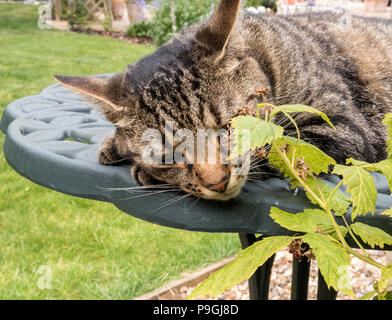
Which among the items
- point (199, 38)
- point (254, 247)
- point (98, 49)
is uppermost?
point (199, 38)

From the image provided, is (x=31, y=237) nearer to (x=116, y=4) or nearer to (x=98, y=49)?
(x=98, y=49)

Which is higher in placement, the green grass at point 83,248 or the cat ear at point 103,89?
the cat ear at point 103,89

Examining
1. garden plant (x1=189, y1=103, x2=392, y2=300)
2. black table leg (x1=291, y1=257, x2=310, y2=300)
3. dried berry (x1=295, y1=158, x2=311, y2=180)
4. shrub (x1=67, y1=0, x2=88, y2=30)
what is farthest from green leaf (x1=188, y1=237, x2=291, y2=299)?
shrub (x1=67, y1=0, x2=88, y2=30)

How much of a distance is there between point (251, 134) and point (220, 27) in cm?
65

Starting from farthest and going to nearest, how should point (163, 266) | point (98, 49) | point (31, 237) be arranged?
1. point (98, 49)
2. point (31, 237)
3. point (163, 266)

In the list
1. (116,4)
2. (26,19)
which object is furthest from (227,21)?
(116,4)

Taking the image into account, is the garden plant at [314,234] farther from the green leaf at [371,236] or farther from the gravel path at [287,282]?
the gravel path at [287,282]

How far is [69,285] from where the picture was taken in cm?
224

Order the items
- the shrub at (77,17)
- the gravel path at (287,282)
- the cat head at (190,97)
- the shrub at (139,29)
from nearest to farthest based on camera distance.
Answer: the cat head at (190,97) < the gravel path at (287,282) < the shrub at (139,29) < the shrub at (77,17)

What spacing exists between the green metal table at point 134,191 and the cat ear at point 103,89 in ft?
0.51

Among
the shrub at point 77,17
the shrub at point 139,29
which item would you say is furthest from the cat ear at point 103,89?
the shrub at point 77,17

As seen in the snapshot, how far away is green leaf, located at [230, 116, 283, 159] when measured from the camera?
695 mm

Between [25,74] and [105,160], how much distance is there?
202 inches

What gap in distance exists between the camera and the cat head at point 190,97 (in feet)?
3.80
